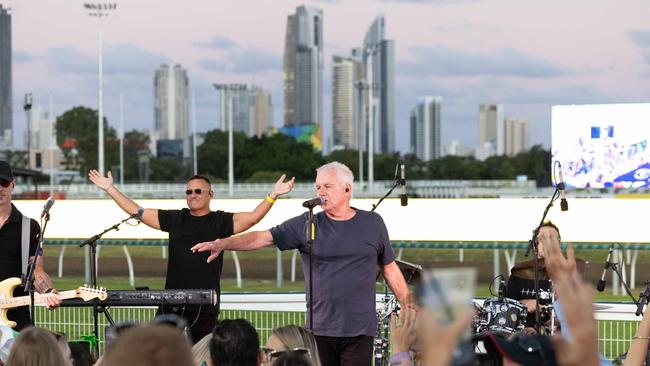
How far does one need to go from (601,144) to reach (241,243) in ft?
46.4

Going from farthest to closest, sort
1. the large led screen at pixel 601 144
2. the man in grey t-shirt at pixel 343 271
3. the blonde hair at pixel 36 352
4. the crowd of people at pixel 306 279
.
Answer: the large led screen at pixel 601 144
the man in grey t-shirt at pixel 343 271
the crowd of people at pixel 306 279
the blonde hair at pixel 36 352

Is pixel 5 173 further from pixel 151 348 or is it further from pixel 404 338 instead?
pixel 151 348

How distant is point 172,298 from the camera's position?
8.71 meters

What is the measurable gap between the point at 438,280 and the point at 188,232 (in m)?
6.58

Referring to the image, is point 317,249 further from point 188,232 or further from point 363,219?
point 188,232

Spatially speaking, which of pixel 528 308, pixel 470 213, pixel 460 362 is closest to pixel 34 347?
pixel 460 362

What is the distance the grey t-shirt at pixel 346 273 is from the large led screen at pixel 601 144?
13310 millimetres

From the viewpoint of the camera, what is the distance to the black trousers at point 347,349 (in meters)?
8.10

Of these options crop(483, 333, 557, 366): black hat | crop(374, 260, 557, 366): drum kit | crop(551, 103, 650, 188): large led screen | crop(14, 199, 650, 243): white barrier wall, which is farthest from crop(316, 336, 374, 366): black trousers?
crop(551, 103, 650, 188): large led screen

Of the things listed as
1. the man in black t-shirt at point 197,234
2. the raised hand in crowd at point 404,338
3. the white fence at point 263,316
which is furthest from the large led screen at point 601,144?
the raised hand in crowd at point 404,338

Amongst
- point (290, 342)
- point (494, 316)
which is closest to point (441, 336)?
point (290, 342)

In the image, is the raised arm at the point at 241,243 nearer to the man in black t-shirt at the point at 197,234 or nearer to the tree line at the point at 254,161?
the man in black t-shirt at the point at 197,234

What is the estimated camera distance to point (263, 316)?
1422cm

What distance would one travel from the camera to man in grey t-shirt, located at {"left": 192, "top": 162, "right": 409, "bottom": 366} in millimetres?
8102
